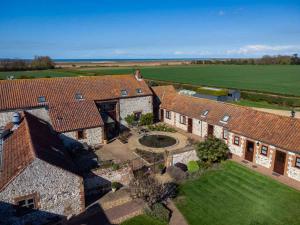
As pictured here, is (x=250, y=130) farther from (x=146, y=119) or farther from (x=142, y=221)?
(x=146, y=119)

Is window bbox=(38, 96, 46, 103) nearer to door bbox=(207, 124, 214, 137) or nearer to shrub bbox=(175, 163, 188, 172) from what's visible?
shrub bbox=(175, 163, 188, 172)

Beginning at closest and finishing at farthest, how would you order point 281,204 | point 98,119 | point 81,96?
point 281,204, point 98,119, point 81,96

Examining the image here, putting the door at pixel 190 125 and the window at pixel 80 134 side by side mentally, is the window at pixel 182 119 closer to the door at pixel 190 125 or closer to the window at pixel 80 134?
the door at pixel 190 125

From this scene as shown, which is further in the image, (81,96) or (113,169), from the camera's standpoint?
(81,96)

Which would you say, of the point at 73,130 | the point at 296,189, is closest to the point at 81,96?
the point at 73,130

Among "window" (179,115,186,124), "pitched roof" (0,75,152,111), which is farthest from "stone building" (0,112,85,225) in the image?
"window" (179,115,186,124)

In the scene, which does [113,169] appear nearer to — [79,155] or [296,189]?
[79,155]

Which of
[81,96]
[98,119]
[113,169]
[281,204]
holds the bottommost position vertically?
[281,204]
